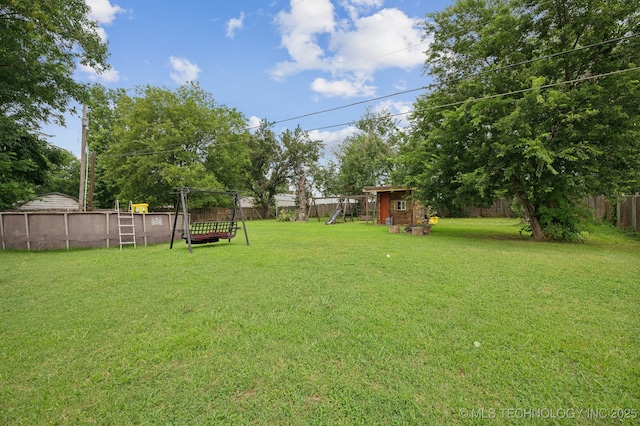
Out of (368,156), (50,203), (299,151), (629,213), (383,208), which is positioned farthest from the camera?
(299,151)

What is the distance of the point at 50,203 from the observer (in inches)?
924

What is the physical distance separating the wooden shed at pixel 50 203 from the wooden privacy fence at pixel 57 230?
1775cm

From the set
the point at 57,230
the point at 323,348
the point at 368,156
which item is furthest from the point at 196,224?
the point at 368,156

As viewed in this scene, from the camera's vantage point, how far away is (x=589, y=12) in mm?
8023

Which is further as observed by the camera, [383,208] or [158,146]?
[158,146]

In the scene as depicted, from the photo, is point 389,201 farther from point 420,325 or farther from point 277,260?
point 420,325

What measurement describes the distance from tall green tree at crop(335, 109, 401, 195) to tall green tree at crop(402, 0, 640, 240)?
Answer: 1585cm

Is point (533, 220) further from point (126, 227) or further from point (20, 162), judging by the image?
point (20, 162)

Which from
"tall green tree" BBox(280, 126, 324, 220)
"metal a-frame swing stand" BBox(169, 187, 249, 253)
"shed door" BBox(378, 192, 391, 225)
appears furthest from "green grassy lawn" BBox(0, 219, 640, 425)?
"tall green tree" BBox(280, 126, 324, 220)

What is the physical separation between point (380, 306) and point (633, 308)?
9.95 ft

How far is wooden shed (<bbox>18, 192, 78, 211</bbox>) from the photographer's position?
21953mm

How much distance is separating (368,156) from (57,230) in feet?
78.8

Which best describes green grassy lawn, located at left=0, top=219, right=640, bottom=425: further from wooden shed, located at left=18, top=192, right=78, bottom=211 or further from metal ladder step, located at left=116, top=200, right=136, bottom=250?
wooden shed, located at left=18, top=192, right=78, bottom=211

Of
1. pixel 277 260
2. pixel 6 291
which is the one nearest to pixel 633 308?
pixel 277 260
